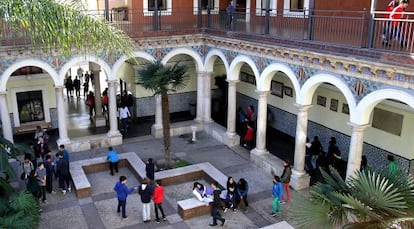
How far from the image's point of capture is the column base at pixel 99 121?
19.1 metres

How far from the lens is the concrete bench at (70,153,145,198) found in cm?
1270

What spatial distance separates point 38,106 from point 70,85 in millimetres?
4851

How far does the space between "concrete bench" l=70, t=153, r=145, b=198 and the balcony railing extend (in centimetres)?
449

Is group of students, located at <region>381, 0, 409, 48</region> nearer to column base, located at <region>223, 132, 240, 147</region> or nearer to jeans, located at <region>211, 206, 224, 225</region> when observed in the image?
jeans, located at <region>211, 206, 224, 225</region>

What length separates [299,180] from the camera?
519 inches

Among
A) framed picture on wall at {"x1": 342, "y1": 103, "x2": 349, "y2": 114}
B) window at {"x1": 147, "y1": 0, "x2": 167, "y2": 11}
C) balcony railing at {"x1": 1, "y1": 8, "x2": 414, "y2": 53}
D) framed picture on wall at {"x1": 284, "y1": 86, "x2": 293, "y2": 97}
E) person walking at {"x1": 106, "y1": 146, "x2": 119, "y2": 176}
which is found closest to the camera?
balcony railing at {"x1": 1, "y1": 8, "x2": 414, "y2": 53}

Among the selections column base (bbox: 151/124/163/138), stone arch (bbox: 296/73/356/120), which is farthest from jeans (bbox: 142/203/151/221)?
column base (bbox: 151/124/163/138)

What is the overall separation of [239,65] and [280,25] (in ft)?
6.73

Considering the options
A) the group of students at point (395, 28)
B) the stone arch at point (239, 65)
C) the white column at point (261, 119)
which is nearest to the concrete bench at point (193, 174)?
the white column at point (261, 119)

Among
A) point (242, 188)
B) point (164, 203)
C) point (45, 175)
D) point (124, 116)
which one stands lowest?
point (164, 203)

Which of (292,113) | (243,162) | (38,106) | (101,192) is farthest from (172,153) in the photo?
(38,106)

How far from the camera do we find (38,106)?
59.9 feet

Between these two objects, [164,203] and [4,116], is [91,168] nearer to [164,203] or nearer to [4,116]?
[164,203]

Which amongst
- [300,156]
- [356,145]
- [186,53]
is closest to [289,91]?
[186,53]
